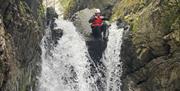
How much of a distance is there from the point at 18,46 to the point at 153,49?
6879 mm

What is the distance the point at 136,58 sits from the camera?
745 inches

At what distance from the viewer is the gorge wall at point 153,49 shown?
17.8 meters

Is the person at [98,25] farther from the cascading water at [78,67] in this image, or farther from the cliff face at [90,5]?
the cliff face at [90,5]

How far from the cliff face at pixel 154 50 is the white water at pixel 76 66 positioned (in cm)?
81

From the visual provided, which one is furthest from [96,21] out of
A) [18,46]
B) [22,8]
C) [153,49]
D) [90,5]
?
[18,46]

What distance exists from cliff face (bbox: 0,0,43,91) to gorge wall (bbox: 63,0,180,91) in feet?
14.9

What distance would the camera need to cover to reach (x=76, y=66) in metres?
21.1

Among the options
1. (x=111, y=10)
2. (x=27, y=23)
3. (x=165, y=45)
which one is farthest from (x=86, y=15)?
(x=27, y=23)

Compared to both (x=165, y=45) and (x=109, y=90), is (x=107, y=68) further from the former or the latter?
(x=165, y=45)

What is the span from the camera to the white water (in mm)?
20188

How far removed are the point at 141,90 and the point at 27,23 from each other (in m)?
6.66

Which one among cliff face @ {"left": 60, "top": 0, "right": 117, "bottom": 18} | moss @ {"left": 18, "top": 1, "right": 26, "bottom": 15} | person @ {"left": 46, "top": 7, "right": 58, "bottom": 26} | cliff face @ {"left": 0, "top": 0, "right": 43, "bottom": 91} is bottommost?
cliff face @ {"left": 0, "top": 0, "right": 43, "bottom": 91}

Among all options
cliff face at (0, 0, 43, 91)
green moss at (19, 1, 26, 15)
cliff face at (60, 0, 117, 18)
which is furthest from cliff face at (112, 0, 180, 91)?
green moss at (19, 1, 26, 15)

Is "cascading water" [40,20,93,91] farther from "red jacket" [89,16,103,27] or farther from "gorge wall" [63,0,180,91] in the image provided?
"gorge wall" [63,0,180,91]
